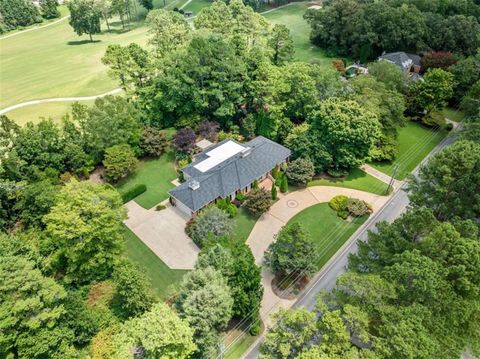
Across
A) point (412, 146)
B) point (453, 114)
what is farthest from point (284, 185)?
point (453, 114)

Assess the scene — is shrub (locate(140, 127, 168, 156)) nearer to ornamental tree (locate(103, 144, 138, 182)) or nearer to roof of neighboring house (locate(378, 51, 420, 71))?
ornamental tree (locate(103, 144, 138, 182))

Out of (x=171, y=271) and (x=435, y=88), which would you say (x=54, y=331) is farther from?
(x=435, y=88)

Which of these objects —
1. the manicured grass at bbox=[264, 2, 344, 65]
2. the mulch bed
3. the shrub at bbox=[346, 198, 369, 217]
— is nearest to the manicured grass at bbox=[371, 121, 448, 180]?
the shrub at bbox=[346, 198, 369, 217]

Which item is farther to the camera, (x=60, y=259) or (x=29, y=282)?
(x=60, y=259)

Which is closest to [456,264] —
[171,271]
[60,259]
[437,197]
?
[437,197]

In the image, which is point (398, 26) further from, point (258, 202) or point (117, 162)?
point (117, 162)

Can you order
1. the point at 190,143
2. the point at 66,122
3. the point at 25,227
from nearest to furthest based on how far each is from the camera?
1. the point at 25,227
2. the point at 66,122
3. the point at 190,143

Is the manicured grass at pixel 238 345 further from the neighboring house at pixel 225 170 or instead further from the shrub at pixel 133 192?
the shrub at pixel 133 192
